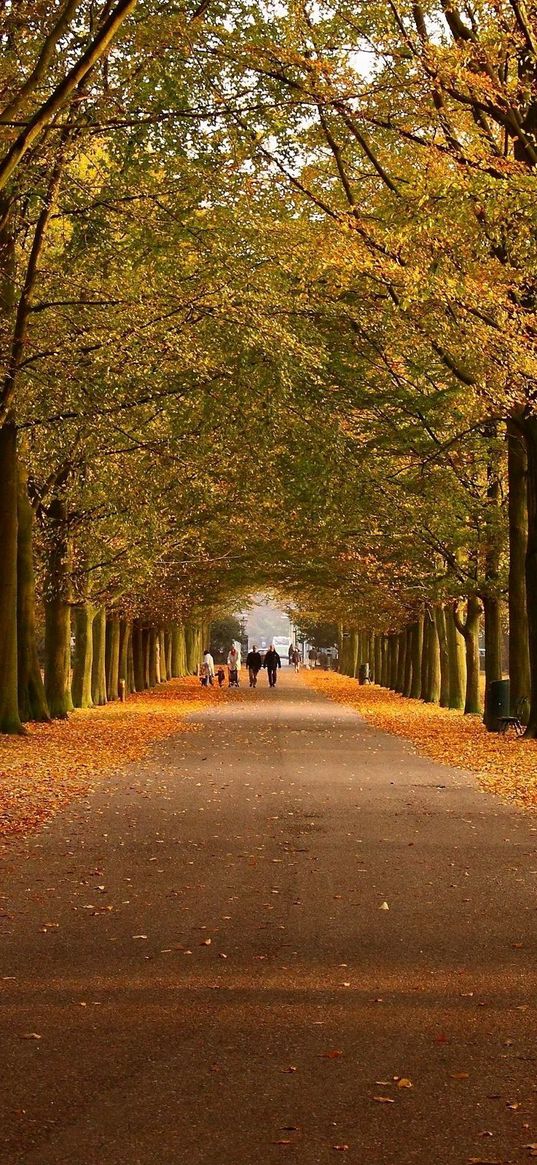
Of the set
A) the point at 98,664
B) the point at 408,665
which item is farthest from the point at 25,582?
the point at 408,665

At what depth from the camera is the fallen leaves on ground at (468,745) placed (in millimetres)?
18625

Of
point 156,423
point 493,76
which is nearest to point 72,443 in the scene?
point 156,423

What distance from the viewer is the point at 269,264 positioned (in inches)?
832

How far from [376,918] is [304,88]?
12273 millimetres

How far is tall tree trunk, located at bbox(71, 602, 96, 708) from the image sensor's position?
37.2 metres

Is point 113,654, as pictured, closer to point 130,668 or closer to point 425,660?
point 130,668

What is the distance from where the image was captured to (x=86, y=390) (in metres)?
19.6

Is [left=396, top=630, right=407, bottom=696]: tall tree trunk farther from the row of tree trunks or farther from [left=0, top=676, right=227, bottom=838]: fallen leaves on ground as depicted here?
[left=0, top=676, right=227, bottom=838]: fallen leaves on ground

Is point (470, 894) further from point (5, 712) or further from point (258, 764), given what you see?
point (5, 712)

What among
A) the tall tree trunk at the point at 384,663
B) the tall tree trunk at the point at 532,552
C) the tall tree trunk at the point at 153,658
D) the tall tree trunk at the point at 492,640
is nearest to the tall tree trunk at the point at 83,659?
the tall tree trunk at the point at 492,640

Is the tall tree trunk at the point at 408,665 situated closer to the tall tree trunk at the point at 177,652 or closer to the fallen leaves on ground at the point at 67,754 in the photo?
the fallen leaves on ground at the point at 67,754

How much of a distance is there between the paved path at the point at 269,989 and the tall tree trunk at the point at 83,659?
22.5m

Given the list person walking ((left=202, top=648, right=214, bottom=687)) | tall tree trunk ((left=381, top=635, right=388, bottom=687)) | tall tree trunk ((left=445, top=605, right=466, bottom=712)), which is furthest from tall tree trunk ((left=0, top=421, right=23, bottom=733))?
tall tree trunk ((left=381, top=635, right=388, bottom=687))

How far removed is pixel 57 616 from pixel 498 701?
9326mm
